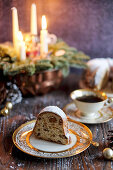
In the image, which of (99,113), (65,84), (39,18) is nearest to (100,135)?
(99,113)

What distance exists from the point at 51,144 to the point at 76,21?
1.02 metres

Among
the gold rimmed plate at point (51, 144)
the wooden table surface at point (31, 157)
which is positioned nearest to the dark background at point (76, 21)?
the wooden table surface at point (31, 157)

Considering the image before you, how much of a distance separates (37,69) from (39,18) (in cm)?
46

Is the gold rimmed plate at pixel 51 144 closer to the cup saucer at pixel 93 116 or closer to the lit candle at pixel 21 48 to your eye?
the cup saucer at pixel 93 116

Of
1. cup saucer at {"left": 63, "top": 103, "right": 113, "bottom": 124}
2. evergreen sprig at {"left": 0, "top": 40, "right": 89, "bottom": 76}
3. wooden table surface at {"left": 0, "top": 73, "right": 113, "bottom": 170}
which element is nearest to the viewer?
wooden table surface at {"left": 0, "top": 73, "right": 113, "bottom": 170}

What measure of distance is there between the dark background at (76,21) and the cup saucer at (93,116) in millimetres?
515

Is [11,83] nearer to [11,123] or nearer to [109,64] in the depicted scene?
[11,123]

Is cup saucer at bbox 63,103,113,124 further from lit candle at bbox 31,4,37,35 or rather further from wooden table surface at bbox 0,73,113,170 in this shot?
lit candle at bbox 31,4,37,35

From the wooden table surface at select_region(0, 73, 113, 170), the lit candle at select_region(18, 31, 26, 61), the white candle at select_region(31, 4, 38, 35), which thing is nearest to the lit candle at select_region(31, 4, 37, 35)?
the white candle at select_region(31, 4, 38, 35)

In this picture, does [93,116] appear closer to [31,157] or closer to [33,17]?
[31,157]

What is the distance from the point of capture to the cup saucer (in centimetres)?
103

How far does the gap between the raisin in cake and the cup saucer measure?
0.20 metres

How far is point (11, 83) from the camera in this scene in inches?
48.4

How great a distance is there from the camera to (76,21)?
5.23 ft
